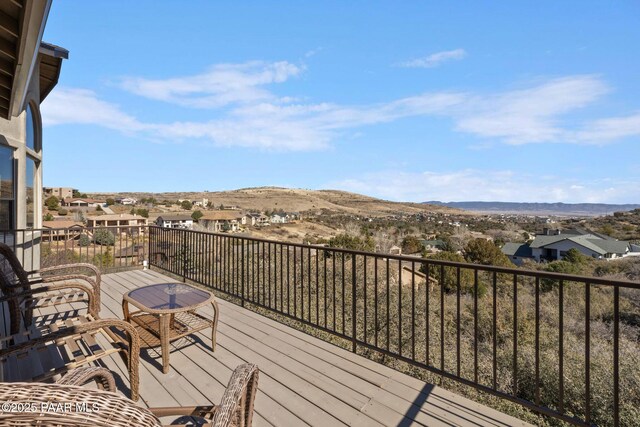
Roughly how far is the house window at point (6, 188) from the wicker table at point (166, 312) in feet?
11.7

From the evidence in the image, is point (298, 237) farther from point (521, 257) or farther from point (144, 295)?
point (144, 295)

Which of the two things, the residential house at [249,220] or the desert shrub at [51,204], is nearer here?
the desert shrub at [51,204]

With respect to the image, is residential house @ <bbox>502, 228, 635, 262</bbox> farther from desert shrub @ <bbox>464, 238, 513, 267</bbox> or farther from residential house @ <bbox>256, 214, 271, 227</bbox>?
residential house @ <bbox>256, 214, 271, 227</bbox>

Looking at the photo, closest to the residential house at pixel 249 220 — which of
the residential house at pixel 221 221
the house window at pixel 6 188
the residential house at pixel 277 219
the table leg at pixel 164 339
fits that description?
the residential house at pixel 277 219

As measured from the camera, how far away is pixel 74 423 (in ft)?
2.15

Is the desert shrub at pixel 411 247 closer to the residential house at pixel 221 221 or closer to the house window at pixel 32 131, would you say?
the residential house at pixel 221 221

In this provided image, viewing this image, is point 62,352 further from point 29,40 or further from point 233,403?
point 233,403

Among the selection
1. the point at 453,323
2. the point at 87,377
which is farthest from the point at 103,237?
the point at 87,377

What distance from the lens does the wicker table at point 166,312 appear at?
106 inches

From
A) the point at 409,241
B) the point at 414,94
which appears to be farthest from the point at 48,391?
the point at 409,241

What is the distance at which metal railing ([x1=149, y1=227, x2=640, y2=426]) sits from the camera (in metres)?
2.18

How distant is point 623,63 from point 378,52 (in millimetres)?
17179

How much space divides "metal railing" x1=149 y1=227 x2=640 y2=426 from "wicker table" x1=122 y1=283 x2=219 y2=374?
97cm

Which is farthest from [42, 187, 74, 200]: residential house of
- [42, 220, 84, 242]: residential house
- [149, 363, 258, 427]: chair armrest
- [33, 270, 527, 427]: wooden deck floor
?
[149, 363, 258, 427]: chair armrest
